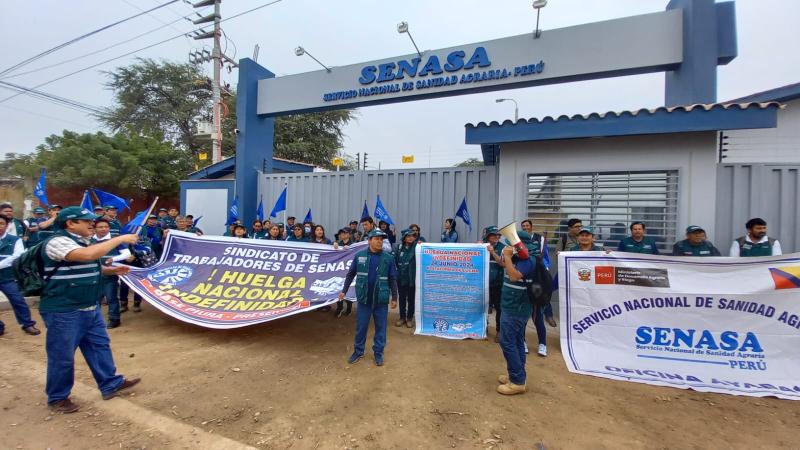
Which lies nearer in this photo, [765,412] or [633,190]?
[765,412]

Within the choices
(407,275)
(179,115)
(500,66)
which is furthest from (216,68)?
(407,275)

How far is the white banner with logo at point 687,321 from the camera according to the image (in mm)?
3696

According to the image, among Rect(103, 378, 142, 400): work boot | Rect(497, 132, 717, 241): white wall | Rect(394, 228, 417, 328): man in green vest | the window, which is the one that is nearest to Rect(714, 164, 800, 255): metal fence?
Rect(497, 132, 717, 241): white wall

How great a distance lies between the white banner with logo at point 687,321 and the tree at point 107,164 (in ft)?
59.9

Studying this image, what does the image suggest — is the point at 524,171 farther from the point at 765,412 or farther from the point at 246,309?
the point at 246,309

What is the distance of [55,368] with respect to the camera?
318 cm

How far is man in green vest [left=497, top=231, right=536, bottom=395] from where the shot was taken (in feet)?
11.8

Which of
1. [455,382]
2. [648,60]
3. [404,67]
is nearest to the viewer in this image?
[455,382]

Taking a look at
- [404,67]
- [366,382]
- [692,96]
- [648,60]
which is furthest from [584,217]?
[404,67]

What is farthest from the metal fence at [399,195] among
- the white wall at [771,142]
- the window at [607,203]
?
the white wall at [771,142]

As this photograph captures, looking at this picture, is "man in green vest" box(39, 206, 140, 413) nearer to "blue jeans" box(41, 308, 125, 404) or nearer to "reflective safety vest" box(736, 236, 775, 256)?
"blue jeans" box(41, 308, 125, 404)

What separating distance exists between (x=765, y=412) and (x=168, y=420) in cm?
549

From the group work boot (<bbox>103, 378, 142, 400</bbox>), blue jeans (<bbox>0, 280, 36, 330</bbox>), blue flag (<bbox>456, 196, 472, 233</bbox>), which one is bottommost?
work boot (<bbox>103, 378, 142, 400</bbox>)

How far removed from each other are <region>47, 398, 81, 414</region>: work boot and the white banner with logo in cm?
504
